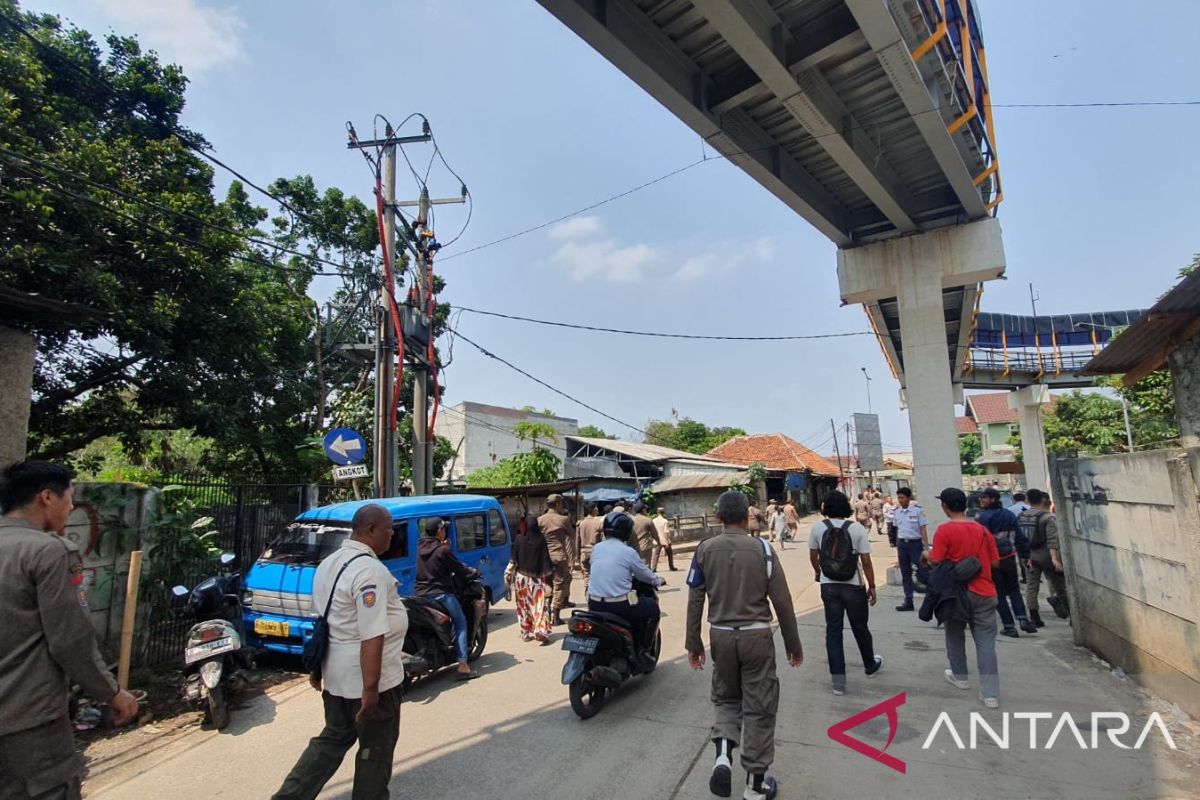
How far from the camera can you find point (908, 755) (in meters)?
4.02

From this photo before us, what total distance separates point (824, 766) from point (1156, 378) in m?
19.4

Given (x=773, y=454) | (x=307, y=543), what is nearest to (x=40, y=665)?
(x=307, y=543)

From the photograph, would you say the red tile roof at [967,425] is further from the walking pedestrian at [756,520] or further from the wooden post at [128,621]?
the wooden post at [128,621]

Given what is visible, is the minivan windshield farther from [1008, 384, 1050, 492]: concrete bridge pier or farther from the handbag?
[1008, 384, 1050, 492]: concrete bridge pier

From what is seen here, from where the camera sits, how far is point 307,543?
21.8 ft

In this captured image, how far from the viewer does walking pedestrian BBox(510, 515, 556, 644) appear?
7.61m

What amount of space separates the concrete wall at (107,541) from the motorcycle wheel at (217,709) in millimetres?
1746

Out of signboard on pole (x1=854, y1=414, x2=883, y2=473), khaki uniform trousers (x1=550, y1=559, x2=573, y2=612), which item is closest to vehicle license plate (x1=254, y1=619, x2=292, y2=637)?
khaki uniform trousers (x1=550, y1=559, x2=573, y2=612)

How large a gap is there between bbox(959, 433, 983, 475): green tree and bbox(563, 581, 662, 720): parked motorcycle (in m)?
56.0

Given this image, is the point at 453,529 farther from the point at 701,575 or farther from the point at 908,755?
the point at 908,755

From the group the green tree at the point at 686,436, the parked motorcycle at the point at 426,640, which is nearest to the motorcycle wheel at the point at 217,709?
the parked motorcycle at the point at 426,640

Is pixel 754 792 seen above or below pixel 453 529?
below

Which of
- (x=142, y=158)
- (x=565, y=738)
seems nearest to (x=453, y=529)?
(x=565, y=738)

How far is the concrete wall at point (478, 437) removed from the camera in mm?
34666
